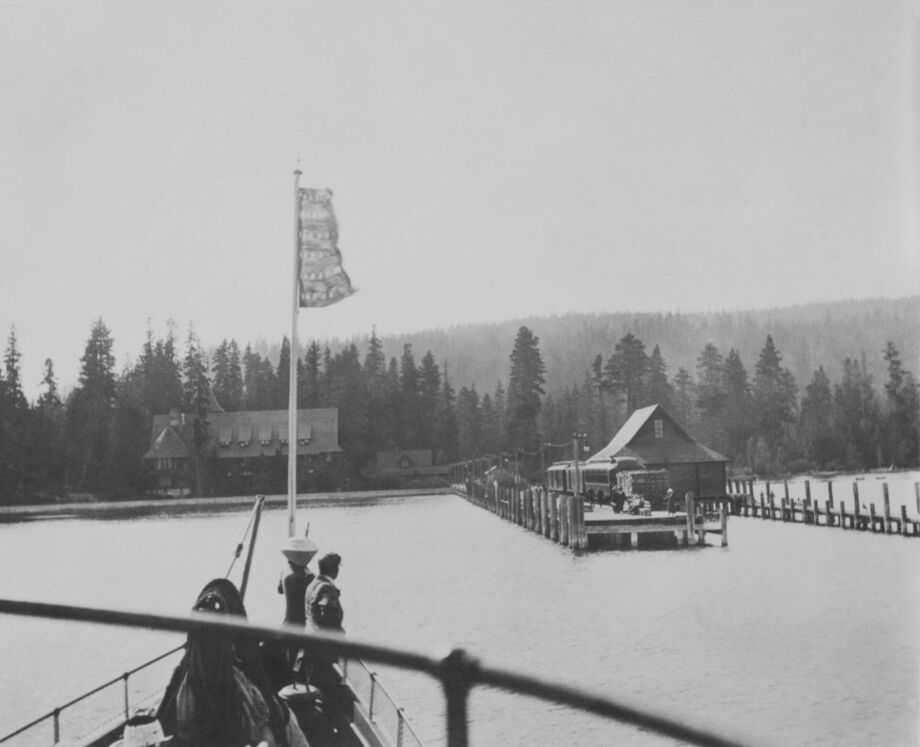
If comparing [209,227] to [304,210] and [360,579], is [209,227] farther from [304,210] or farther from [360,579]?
[360,579]

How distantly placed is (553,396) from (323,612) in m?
61.6

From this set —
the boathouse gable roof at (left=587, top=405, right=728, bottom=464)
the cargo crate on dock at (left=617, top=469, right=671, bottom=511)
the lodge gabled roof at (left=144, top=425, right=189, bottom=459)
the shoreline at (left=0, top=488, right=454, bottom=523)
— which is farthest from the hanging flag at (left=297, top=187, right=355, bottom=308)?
the boathouse gable roof at (left=587, top=405, right=728, bottom=464)

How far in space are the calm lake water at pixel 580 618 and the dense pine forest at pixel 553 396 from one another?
448 centimetres

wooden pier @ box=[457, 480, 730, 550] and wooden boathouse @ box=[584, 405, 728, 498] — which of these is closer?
wooden pier @ box=[457, 480, 730, 550]

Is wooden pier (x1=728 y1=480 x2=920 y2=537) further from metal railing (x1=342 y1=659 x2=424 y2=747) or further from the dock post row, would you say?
metal railing (x1=342 y1=659 x2=424 y2=747)

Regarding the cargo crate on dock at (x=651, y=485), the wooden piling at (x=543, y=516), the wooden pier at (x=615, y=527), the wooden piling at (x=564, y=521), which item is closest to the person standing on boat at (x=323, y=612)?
the wooden pier at (x=615, y=527)

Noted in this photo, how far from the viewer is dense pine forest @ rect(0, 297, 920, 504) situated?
2775cm

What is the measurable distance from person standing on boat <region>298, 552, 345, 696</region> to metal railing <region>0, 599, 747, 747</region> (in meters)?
5.32

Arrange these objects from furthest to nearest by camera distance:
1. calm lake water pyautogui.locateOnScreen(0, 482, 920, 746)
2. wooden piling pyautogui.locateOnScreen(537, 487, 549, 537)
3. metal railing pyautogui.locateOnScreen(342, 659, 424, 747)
Result: wooden piling pyautogui.locateOnScreen(537, 487, 549, 537) → calm lake water pyautogui.locateOnScreen(0, 482, 920, 746) → metal railing pyautogui.locateOnScreen(342, 659, 424, 747)

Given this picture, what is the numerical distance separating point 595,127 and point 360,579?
16810 mm

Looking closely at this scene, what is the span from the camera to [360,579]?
1079 inches

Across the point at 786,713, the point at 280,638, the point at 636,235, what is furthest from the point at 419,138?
the point at 280,638

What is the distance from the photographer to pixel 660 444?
4478cm

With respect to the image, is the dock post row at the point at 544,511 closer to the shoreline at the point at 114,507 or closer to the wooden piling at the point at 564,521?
the wooden piling at the point at 564,521
